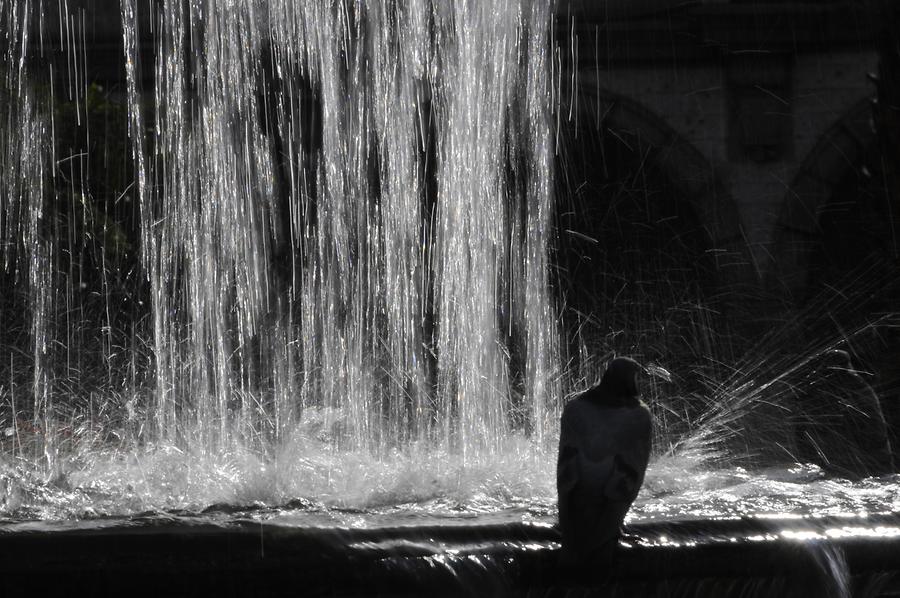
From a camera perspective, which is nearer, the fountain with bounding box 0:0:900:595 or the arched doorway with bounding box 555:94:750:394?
the fountain with bounding box 0:0:900:595

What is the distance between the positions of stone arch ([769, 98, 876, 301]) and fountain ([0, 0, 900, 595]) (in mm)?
595

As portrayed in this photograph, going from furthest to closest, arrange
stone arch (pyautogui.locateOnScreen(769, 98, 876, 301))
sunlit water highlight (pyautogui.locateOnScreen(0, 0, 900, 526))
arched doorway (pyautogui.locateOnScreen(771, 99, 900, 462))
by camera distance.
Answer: stone arch (pyautogui.locateOnScreen(769, 98, 876, 301)) < arched doorway (pyautogui.locateOnScreen(771, 99, 900, 462)) < sunlit water highlight (pyautogui.locateOnScreen(0, 0, 900, 526))

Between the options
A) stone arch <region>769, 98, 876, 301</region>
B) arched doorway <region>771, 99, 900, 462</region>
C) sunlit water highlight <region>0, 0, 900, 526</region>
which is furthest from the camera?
stone arch <region>769, 98, 876, 301</region>

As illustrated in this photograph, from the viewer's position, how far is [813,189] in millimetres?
11977

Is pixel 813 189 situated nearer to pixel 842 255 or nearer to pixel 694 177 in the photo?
pixel 842 255

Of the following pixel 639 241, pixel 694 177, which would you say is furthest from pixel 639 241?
pixel 694 177

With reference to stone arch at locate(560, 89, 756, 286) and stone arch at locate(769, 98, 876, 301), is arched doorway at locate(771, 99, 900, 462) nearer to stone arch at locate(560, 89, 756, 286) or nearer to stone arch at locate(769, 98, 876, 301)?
stone arch at locate(769, 98, 876, 301)

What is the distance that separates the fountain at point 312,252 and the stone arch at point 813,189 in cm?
59

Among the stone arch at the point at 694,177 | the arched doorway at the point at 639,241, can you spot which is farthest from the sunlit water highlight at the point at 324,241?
the stone arch at the point at 694,177

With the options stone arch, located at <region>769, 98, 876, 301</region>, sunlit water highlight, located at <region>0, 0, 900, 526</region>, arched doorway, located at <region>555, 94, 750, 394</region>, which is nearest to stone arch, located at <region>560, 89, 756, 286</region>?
arched doorway, located at <region>555, 94, 750, 394</region>

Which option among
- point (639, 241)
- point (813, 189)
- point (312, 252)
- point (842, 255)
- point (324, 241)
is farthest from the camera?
point (639, 241)

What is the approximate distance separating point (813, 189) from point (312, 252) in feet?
16.5

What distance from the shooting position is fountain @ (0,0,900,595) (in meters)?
9.24

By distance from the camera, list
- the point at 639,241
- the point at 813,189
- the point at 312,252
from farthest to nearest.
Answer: the point at 639,241
the point at 813,189
the point at 312,252
